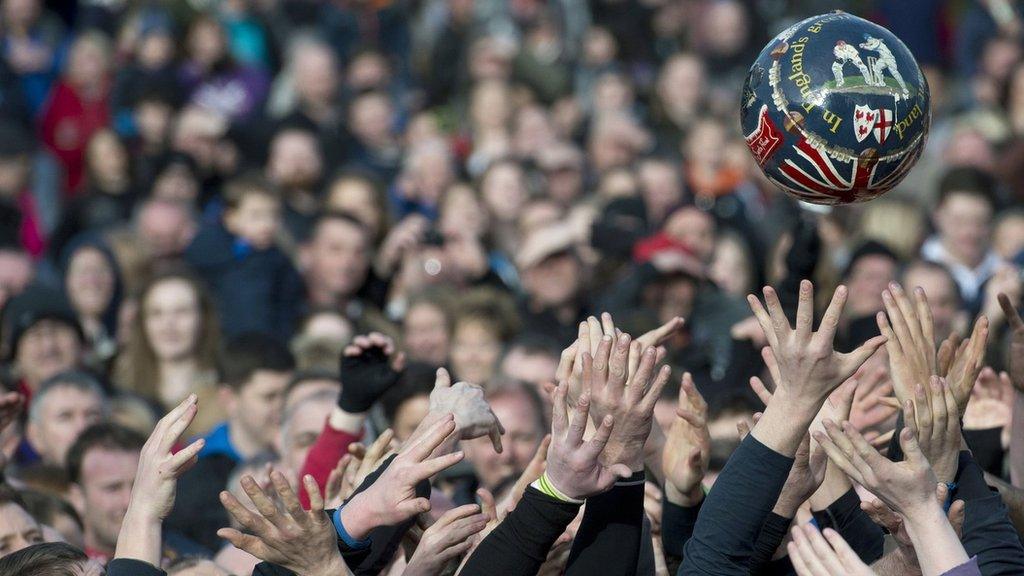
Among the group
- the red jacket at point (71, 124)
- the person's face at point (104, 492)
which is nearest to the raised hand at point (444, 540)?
the person's face at point (104, 492)

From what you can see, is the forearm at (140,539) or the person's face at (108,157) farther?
the person's face at (108,157)

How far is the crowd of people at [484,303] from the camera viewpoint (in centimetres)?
428

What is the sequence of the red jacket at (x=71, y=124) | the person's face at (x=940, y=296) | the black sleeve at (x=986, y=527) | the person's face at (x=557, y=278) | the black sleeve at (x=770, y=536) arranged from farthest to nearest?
the red jacket at (x=71, y=124), the person's face at (x=557, y=278), the person's face at (x=940, y=296), the black sleeve at (x=770, y=536), the black sleeve at (x=986, y=527)

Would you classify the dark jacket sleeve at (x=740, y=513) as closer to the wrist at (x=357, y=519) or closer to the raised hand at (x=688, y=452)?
the raised hand at (x=688, y=452)

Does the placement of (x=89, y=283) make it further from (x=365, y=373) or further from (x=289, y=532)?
(x=289, y=532)

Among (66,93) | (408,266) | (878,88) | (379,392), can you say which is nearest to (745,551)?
(878,88)

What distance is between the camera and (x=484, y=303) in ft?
30.8

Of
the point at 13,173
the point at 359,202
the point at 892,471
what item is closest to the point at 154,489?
the point at 892,471

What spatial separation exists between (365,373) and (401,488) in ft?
4.92

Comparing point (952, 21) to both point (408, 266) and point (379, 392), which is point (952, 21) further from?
point (379, 392)

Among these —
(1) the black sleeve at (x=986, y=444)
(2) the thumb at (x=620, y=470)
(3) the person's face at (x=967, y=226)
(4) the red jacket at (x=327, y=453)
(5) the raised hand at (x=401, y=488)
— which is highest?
(5) the raised hand at (x=401, y=488)

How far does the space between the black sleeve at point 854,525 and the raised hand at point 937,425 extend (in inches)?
19.6

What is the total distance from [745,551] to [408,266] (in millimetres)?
6387

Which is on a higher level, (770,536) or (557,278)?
(770,536)
